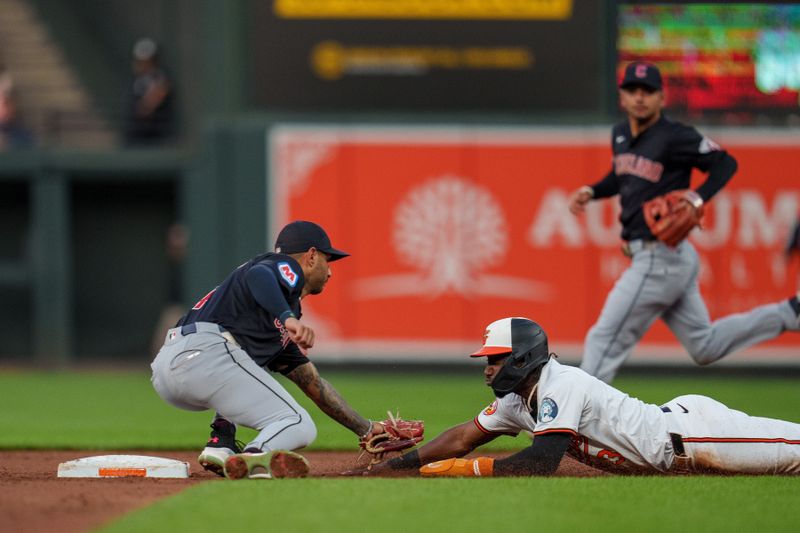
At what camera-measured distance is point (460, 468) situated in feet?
19.9

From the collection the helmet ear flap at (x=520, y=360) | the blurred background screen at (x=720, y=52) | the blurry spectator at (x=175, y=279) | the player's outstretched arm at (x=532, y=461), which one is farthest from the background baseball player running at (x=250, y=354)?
the blurry spectator at (x=175, y=279)

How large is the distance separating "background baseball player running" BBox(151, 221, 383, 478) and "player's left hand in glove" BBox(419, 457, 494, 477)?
16.7 inches

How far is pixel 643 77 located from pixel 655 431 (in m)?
2.43

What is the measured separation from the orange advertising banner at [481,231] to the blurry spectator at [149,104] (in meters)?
2.39

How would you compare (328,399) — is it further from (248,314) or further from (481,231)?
(481,231)

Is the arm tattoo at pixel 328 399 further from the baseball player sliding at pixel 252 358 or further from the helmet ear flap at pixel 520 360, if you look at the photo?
the helmet ear flap at pixel 520 360

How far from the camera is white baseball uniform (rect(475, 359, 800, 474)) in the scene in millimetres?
5875

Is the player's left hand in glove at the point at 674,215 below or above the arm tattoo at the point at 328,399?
above

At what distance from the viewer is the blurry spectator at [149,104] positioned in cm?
1608

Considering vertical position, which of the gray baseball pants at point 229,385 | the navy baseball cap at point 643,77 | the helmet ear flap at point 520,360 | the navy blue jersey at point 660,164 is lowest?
the gray baseball pants at point 229,385

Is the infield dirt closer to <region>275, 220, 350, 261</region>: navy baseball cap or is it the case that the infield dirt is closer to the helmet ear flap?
the helmet ear flap

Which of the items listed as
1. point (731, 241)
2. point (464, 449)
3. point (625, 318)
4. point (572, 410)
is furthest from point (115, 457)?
point (731, 241)

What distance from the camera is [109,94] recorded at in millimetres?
19250

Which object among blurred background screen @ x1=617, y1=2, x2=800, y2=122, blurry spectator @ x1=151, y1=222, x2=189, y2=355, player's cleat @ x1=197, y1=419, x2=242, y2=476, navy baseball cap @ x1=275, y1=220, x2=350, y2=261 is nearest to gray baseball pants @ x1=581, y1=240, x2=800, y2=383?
navy baseball cap @ x1=275, y1=220, x2=350, y2=261
